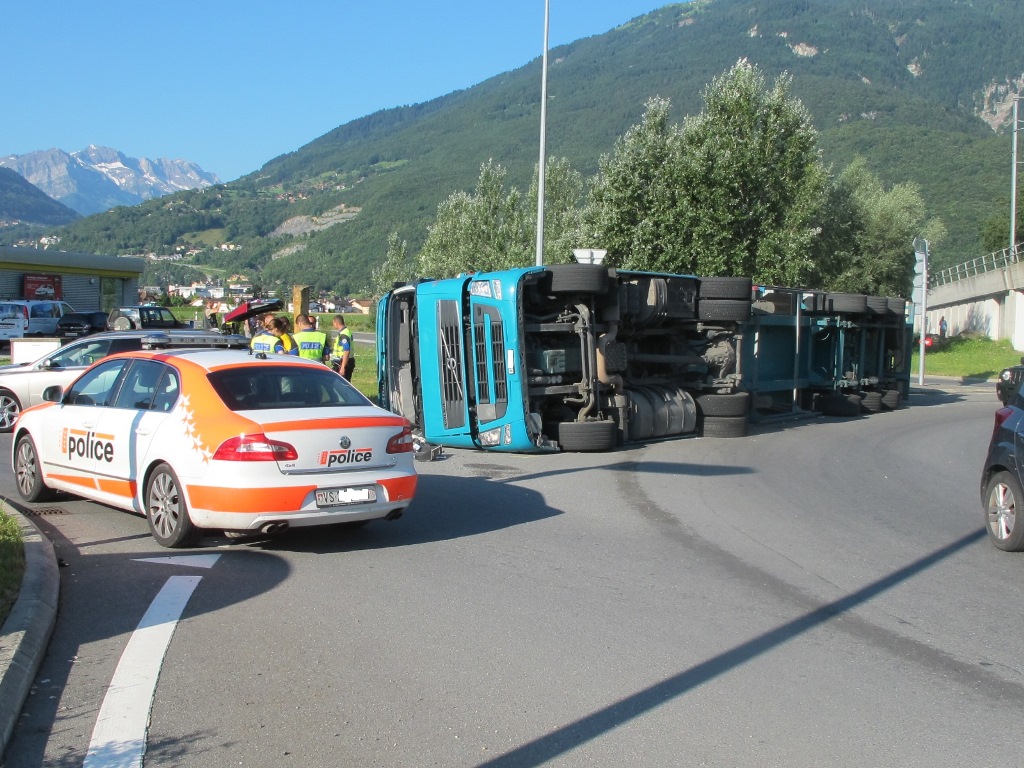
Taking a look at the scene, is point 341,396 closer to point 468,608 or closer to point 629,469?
point 468,608

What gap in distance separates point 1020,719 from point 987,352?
157 ft

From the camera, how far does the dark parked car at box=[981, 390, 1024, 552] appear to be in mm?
8219

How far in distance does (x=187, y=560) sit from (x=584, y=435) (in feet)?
24.4

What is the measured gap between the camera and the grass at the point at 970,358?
42500 millimetres

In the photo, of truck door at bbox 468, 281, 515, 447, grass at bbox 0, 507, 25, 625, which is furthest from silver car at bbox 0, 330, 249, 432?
grass at bbox 0, 507, 25, 625

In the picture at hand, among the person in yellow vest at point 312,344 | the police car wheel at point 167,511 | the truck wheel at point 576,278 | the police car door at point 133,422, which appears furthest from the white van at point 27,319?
the police car wheel at point 167,511

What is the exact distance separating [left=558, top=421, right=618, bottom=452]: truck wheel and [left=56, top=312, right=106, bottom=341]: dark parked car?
25.1 meters

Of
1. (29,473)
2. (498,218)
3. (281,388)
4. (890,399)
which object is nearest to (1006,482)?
(281,388)

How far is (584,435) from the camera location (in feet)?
46.6

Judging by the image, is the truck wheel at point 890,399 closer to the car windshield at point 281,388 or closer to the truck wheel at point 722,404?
the truck wheel at point 722,404

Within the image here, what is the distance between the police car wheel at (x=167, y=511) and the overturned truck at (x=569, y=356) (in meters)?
6.39

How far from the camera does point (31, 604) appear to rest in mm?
5859

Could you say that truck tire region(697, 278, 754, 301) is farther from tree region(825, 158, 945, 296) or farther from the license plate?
tree region(825, 158, 945, 296)

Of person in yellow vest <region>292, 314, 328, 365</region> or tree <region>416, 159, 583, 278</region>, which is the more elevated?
tree <region>416, 159, 583, 278</region>
